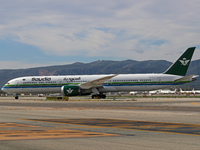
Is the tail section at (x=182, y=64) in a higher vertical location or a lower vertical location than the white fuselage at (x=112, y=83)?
higher

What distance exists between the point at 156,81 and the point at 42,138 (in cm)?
5739

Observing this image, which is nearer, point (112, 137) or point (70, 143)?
point (70, 143)

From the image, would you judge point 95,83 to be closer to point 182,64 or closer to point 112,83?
point 112,83

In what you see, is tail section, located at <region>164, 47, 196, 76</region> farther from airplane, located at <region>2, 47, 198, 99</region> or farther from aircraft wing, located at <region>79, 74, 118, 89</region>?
aircraft wing, located at <region>79, 74, 118, 89</region>

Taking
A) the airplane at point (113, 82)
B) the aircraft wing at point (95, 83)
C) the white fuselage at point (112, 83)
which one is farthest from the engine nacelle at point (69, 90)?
the white fuselage at point (112, 83)

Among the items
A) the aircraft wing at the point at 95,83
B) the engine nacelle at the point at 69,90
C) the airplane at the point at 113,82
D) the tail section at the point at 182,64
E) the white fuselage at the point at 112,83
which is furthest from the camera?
the tail section at the point at 182,64

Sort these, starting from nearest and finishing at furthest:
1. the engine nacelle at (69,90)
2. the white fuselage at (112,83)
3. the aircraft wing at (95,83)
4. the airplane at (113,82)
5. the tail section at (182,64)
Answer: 1. the engine nacelle at (69,90)
2. the aircraft wing at (95,83)
3. the airplane at (113,82)
4. the white fuselage at (112,83)
5. the tail section at (182,64)

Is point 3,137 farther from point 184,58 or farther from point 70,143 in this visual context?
point 184,58

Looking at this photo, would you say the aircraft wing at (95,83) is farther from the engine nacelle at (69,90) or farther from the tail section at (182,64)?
the tail section at (182,64)

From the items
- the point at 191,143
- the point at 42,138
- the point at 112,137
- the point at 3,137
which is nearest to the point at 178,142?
the point at 191,143

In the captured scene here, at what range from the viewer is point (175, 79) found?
68.2 metres

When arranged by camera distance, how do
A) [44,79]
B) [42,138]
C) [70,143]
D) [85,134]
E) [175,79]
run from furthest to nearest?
[44,79]
[175,79]
[85,134]
[42,138]
[70,143]

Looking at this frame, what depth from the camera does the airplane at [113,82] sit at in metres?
68.1

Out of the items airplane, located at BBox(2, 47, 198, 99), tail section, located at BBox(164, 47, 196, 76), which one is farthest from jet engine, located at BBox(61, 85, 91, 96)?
tail section, located at BBox(164, 47, 196, 76)
